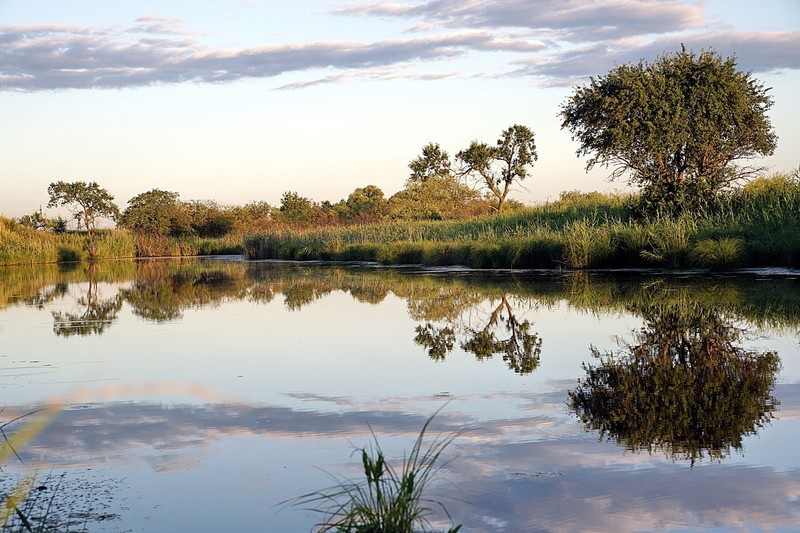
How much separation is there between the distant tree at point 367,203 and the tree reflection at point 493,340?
2146 inches

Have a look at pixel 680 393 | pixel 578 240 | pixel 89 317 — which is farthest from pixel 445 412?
pixel 578 240

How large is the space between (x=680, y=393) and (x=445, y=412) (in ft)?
4.81

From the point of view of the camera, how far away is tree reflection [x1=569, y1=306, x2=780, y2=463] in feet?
14.2

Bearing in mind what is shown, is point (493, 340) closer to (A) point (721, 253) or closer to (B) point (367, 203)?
(A) point (721, 253)

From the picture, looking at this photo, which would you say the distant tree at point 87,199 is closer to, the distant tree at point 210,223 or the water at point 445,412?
the distant tree at point 210,223

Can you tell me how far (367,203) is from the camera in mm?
71938

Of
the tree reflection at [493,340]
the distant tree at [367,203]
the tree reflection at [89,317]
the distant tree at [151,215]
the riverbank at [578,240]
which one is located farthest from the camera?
the distant tree at [367,203]

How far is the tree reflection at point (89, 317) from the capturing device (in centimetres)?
1048

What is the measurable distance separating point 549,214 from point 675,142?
20.8 ft

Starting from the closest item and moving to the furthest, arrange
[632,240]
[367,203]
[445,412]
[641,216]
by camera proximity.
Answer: [445,412], [632,240], [641,216], [367,203]

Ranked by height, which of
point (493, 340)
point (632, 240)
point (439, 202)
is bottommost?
point (493, 340)

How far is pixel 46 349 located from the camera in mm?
8672

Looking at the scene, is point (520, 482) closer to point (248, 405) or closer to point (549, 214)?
point (248, 405)

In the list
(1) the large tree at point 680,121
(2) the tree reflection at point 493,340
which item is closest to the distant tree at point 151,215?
(1) the large tree at point 680,121
